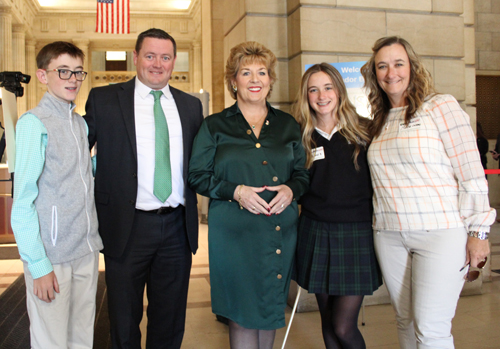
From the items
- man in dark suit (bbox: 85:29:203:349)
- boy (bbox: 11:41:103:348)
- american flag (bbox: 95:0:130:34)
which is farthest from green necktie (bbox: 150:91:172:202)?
american flag (bbox: 95:0:130:34)

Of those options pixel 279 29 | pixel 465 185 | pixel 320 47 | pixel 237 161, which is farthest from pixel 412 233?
pixel 279 29

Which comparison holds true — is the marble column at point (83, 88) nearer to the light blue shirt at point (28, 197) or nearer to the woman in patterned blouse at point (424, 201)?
the light blue shirt at point (28, 197)

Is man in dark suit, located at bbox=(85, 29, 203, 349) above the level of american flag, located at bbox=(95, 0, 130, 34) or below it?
below

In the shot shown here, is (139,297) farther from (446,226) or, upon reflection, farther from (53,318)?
(446,226)

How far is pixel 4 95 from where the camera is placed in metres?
2.24

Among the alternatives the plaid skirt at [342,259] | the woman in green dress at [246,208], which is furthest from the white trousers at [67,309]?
the plaid skirt at [342,259]

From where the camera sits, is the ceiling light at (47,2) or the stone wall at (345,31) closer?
the stone wall at (345,31)

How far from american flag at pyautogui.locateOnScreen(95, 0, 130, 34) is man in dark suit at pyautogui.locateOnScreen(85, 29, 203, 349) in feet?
38.4

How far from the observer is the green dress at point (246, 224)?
2402 millimetres

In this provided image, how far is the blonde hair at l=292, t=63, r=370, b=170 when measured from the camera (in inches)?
101

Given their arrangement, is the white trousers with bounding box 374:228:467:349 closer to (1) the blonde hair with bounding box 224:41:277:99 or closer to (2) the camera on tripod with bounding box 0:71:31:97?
(1) the blonde hair with bounding box 224:41:277:99

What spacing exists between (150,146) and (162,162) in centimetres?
12

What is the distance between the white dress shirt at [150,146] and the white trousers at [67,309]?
1.51 ft

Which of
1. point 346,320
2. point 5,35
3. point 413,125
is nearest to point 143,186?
point 346,320
